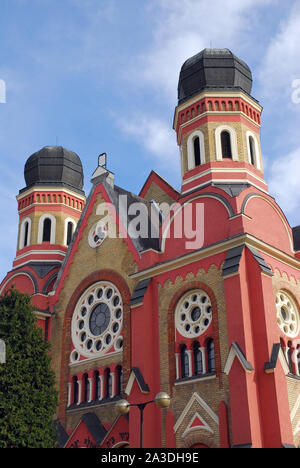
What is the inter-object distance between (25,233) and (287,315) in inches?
808

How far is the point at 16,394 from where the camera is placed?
76.6ft

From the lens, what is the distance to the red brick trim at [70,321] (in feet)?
91.9

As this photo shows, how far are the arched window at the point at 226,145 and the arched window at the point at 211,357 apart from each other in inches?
→ 415

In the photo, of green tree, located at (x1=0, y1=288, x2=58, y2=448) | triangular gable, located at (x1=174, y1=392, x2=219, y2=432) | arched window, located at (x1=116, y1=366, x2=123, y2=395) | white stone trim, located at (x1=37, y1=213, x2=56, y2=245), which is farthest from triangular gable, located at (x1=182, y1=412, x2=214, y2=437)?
white stone trim, located at (x1=37, y1=213, x2=56, y2=245)

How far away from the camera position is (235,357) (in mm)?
22156

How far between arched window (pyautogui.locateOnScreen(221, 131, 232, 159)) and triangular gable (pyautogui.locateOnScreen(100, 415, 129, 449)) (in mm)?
14276

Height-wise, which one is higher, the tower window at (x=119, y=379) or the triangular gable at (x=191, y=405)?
the tower window at (x=119, y=379)

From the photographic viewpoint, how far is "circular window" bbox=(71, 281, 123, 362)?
1164 inches

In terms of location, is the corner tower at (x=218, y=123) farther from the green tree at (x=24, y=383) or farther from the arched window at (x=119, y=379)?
the green tree at (x=24, y=383)

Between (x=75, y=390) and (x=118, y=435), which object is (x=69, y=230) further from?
(x=118, y=435)

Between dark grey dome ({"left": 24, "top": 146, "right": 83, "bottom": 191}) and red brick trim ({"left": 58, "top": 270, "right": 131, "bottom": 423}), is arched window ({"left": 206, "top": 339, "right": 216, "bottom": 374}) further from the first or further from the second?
dark grey dome ({"left": 24, "top": 146, "right": 83, "bottom": 191})

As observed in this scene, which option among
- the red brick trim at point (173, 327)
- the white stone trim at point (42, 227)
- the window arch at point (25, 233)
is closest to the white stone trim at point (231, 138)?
the red brick trim at point (173, 327)

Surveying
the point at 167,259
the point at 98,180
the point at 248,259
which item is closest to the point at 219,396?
the point at 248,259

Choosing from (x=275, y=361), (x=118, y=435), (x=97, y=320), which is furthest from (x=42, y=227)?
(x=275, y=361)
